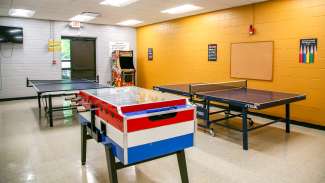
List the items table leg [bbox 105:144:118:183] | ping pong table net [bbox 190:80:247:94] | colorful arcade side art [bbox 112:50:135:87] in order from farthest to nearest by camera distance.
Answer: colorful arcade side art [bbox 112:50:135:87] → ping pong table net [bbox 190:80:247:94] → table leg [bbox 105:144:118:183]

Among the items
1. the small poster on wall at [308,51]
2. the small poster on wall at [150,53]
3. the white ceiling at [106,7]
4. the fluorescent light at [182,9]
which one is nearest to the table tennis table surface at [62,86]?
the white ceiling at [106,7]

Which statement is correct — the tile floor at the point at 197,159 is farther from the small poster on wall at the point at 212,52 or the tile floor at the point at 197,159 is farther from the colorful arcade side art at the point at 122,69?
the colorful arcade side art at the point at 122,69

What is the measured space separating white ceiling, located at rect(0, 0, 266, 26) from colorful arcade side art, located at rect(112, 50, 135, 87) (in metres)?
2.00

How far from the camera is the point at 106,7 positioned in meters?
6.67

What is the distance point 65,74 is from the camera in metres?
9.58

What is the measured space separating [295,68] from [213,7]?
8.56 ft

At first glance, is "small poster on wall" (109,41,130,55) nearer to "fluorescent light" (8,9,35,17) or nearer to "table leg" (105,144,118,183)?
"fluorescent light" (8,9,35,17)

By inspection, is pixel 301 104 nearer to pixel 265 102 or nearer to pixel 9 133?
pixel 265 102

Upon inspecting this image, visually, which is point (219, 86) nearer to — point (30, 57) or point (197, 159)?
point (197, 159)

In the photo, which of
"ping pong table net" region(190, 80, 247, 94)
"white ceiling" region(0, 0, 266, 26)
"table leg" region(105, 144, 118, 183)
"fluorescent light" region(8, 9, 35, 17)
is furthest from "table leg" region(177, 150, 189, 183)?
"fluorescent light" region(8, 9, 35, 17)

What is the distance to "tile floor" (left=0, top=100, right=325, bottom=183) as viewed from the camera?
3.05 m

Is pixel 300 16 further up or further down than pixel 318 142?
A: further up

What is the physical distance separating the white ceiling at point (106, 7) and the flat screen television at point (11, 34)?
510 mm

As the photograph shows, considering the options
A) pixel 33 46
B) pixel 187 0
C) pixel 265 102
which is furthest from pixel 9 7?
pixel 265 102
